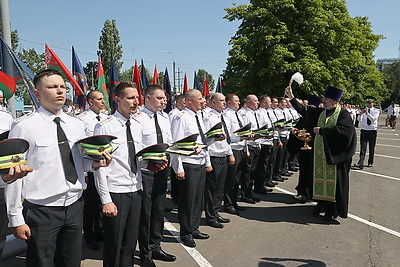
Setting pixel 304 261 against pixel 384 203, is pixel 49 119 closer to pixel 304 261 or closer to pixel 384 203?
pixel 304 261

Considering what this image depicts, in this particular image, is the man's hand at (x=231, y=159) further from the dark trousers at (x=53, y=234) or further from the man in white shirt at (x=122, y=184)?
the dark trousers at (x=53, y=234)

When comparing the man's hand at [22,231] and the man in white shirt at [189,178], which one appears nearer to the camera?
the man's hand at [22,231]

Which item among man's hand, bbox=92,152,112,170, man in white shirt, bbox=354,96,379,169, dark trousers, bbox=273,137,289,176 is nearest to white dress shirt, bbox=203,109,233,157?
man's hand, bbox=92,152,112,170

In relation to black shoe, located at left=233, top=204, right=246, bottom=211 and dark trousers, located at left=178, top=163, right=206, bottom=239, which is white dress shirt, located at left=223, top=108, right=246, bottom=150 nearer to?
black shoe, located at left=233, top=204, right=246, bottom=211

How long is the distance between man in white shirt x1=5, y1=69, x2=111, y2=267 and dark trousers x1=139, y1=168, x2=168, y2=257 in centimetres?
128

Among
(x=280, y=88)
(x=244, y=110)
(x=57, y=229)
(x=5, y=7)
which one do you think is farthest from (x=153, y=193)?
(x=280, y=88)

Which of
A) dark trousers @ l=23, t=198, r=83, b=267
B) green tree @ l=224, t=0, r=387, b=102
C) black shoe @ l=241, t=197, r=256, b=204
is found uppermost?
green tree @ l=224, t=0, r=387, b=102

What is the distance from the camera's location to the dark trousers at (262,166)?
24.9 feet

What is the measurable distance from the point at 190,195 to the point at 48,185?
2.42m

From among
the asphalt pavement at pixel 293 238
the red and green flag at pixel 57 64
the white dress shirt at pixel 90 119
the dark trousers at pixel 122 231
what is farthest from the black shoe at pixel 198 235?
the red and green flag at pixel 57 64

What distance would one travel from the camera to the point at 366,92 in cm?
2712

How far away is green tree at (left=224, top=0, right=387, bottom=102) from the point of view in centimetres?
1897

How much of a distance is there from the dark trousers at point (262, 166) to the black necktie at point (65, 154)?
18.0 ft

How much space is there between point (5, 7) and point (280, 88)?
16419 mm
